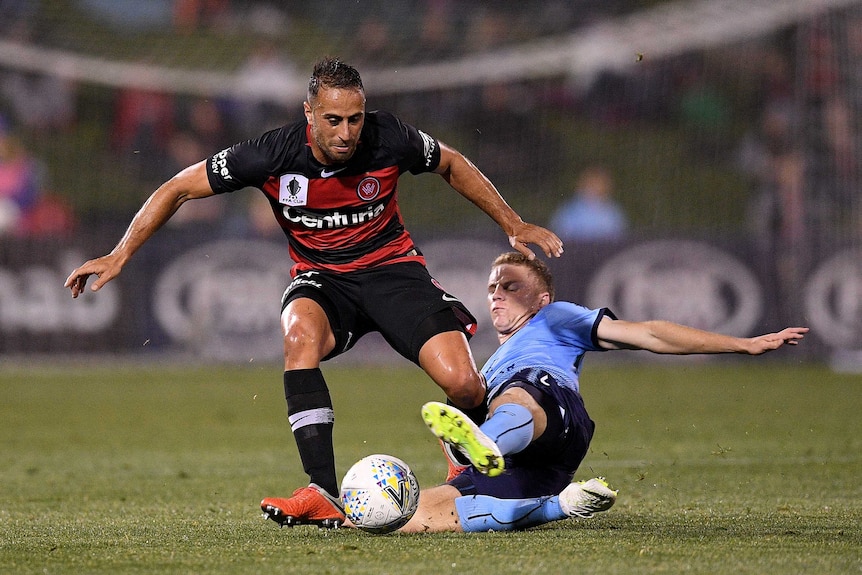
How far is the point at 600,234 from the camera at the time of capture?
52.3ft

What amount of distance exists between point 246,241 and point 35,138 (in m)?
3.80

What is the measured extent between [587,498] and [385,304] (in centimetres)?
134

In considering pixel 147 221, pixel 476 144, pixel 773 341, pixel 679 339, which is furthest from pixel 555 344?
pixel 476 144

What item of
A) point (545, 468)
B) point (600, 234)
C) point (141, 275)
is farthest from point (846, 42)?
point (545, 468)

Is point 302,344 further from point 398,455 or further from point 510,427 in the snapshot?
point 398,455

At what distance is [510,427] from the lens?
5055mm

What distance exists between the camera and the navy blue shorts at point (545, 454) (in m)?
5.36

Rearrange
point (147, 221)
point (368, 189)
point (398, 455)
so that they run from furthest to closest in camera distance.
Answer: point (398, 455)
point (368, 189)
point (147, 221)

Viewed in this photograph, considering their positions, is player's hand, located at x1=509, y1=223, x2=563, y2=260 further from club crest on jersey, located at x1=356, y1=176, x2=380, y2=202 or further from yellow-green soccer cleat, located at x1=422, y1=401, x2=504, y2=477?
yellow-green soccer cleat, located at x1=422, y1=401, x2=504, y2=477

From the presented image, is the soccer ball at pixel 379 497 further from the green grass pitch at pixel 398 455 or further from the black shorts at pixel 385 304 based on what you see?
the black shorts at pixel 385 304

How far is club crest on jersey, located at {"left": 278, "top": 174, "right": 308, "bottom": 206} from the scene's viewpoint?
5852mm

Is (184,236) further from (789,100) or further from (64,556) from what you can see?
(64,556)

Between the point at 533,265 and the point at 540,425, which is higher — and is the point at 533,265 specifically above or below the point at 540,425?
above

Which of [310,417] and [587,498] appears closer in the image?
[587,498]
